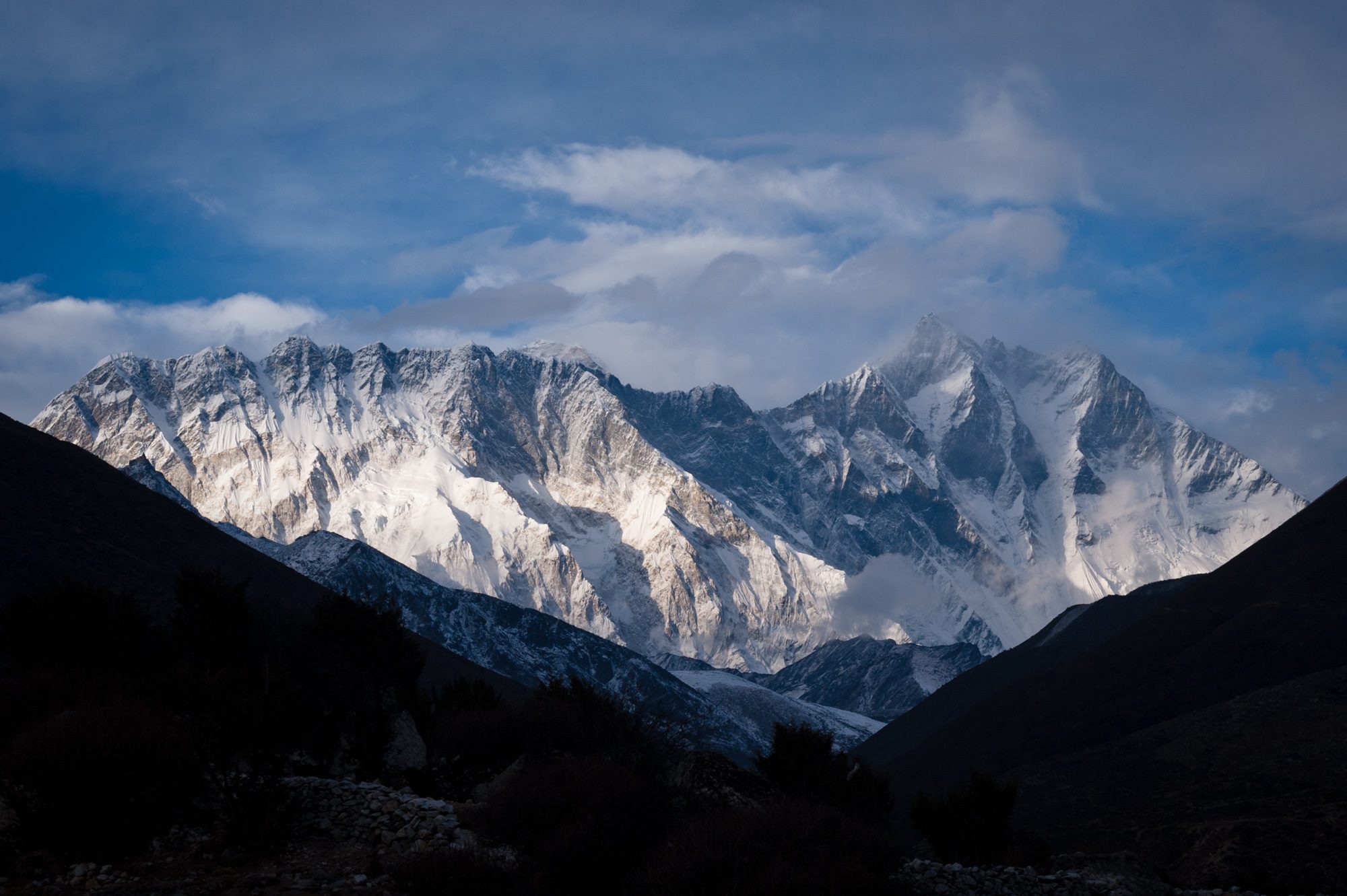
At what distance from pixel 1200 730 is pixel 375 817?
79613 mm

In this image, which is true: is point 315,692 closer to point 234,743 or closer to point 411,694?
point 411,694

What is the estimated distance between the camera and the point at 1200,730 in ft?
288

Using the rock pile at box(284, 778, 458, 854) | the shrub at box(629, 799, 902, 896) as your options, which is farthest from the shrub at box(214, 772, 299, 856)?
the shrub at box(629, 799, 902, 896)

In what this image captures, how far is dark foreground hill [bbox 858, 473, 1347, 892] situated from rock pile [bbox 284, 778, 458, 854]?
3524 centimetres

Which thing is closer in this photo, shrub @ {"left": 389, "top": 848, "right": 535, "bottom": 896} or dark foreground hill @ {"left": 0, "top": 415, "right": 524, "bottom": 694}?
shrub @ {"left": 389, "top": 848, "right": 535, "bottom": 896}

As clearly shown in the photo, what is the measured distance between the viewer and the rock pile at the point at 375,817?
24016mm

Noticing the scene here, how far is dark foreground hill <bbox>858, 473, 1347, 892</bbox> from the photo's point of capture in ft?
208

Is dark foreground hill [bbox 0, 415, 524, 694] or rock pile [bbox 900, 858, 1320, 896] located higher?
dark foreground hill [bbox 0, 415, 524, 694]

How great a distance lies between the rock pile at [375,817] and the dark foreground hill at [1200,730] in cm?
3524

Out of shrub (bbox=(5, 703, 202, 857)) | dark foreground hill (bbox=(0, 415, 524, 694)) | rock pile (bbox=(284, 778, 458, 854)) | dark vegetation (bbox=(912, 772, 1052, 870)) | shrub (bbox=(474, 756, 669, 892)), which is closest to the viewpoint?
shrub (bbox=(5, 703, 202, 857))

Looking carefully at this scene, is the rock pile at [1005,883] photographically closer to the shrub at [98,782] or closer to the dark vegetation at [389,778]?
the dark vegetation at [389,778]

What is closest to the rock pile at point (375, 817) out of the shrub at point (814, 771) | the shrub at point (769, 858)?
the shrub at point (769, 858)

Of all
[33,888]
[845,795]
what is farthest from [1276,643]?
[33,888]

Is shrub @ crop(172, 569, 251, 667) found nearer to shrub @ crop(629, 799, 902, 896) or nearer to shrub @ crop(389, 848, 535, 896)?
shrub @ crop(389, 848, 535, 896)
